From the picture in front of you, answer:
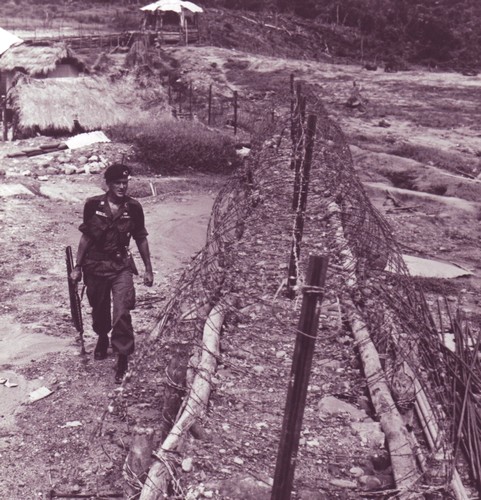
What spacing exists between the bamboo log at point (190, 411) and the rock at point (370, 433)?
92cm

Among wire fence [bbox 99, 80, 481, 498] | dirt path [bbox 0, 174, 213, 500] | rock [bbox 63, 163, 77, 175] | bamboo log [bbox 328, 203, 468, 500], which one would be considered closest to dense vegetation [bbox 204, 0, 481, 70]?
rock [bbox 63, 163, 77, 175]

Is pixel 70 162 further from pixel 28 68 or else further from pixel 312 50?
pixel 312 50

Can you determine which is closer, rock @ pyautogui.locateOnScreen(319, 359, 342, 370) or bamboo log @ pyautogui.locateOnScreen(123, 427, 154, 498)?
bamboo log @ pyautogui.locateOnScreen(123, 427, 154, 498)

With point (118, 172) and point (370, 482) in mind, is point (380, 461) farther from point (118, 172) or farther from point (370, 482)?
point (118, 172)

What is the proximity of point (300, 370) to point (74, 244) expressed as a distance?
6371 mm

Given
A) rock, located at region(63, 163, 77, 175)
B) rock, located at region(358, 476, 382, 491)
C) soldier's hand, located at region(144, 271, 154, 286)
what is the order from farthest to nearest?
rock, located at region(63, 163, 77, 175), soldier's hand, located at region(144, 271, 154, 286), rock, located at region(358, 476, 382, 491)

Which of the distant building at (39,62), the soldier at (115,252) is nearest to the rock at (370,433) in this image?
the soldier at (115,252)

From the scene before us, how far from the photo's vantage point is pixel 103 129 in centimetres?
1520

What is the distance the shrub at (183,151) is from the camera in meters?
12.9

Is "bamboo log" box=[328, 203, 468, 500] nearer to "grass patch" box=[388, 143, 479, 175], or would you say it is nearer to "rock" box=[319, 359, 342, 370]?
"rock" box=[319, 359, 342, 370]

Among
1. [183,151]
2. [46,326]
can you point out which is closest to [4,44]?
[183,151]

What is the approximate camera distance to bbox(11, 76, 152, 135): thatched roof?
49.2ft

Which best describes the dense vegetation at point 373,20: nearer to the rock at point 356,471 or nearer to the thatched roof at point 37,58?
the thatched roof at point 37,58

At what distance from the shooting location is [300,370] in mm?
2609
